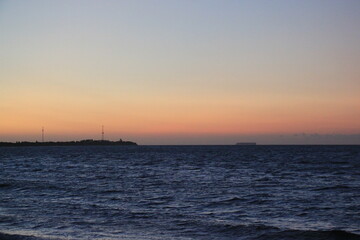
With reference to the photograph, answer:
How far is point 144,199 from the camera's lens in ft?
81.0

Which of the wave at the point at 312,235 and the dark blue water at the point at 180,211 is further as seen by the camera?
the dark blue water at the point at 180,211

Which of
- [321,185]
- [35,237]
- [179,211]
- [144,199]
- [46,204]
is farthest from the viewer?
[321,185]

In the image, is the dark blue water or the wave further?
the dark blue water

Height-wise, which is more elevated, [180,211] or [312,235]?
[180,211]

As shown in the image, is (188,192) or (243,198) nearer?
(243,198)

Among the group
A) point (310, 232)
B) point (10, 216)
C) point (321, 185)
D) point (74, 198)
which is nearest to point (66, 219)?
point (10, 216)

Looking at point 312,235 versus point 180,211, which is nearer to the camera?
point 312,235

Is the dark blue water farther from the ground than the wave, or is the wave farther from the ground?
the dark blue water

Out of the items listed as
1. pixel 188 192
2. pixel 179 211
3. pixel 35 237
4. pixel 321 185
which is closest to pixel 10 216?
pixel 35 237

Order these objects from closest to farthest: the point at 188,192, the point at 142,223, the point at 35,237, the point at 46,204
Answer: the point at 35,237 → the point at 142,223 → the point at 46,204 → the point at 188,192

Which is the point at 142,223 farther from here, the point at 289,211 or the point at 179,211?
the point at 289,211

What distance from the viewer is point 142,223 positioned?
1772 centimetres

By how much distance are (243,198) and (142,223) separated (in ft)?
30.1

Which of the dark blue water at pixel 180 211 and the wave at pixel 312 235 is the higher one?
the dark blue water at pixel 180 211
